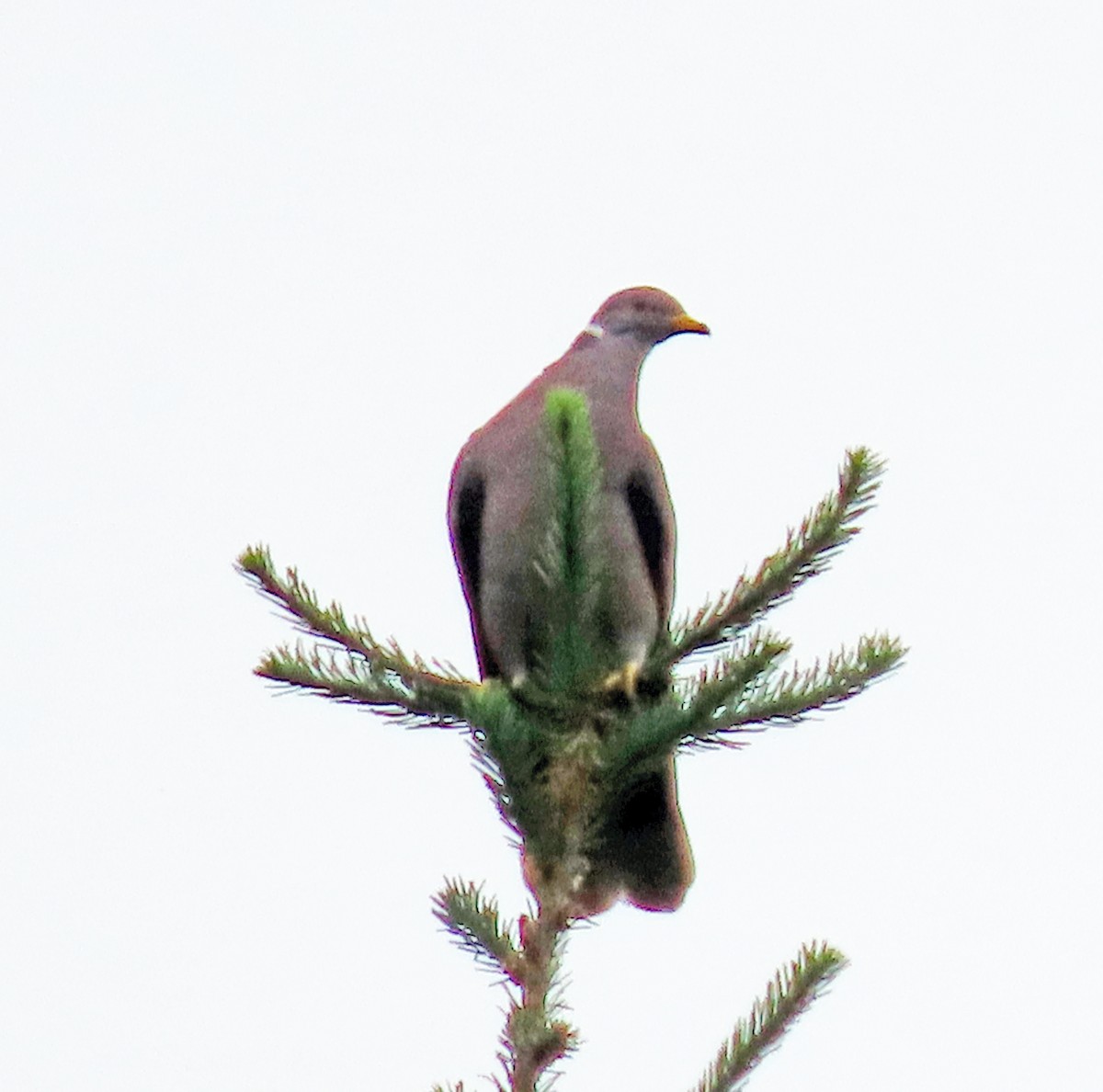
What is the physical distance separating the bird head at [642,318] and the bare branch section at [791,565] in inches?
115

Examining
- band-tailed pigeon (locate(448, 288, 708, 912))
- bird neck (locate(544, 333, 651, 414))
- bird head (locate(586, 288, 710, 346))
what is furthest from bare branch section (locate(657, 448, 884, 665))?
bird head (locate(586, 288, 710, 346))

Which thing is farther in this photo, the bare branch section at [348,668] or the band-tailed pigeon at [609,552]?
the band-tailed pigeon at [609,552]

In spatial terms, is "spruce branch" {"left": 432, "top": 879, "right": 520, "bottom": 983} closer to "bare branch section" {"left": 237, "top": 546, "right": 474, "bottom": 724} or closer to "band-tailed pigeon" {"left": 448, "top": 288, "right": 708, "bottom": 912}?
"bare branch section" {"left": 237, "top": 546, "right": 474, "bottom": 724}

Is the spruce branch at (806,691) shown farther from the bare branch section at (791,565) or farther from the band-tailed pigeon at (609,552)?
the band-tailed pigeon at (609,552)

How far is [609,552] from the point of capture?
457cm

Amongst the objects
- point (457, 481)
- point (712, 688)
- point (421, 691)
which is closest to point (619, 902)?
point (457, 481)

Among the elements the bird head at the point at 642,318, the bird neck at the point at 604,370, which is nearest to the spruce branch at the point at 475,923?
the bird neck at the point at 604,370

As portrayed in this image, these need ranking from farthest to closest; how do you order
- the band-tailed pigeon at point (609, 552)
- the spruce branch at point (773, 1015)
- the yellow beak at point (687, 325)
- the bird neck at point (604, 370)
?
1. the yellow beak at point (687, 325)
2. the bird neck at point (604, 370)
3. the band-tailed pigeon at point (609, 552)
4. the spruce branch at point (773, 1015)

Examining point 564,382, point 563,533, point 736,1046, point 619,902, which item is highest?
point 564,382

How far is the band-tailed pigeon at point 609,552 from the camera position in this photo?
15.5 ft

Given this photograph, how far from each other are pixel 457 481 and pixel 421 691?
2.12 metres

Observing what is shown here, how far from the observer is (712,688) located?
8.64 ft

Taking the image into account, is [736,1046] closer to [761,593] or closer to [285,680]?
[761,593]

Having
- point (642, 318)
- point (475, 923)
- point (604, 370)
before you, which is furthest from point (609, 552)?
point (475, 923)
